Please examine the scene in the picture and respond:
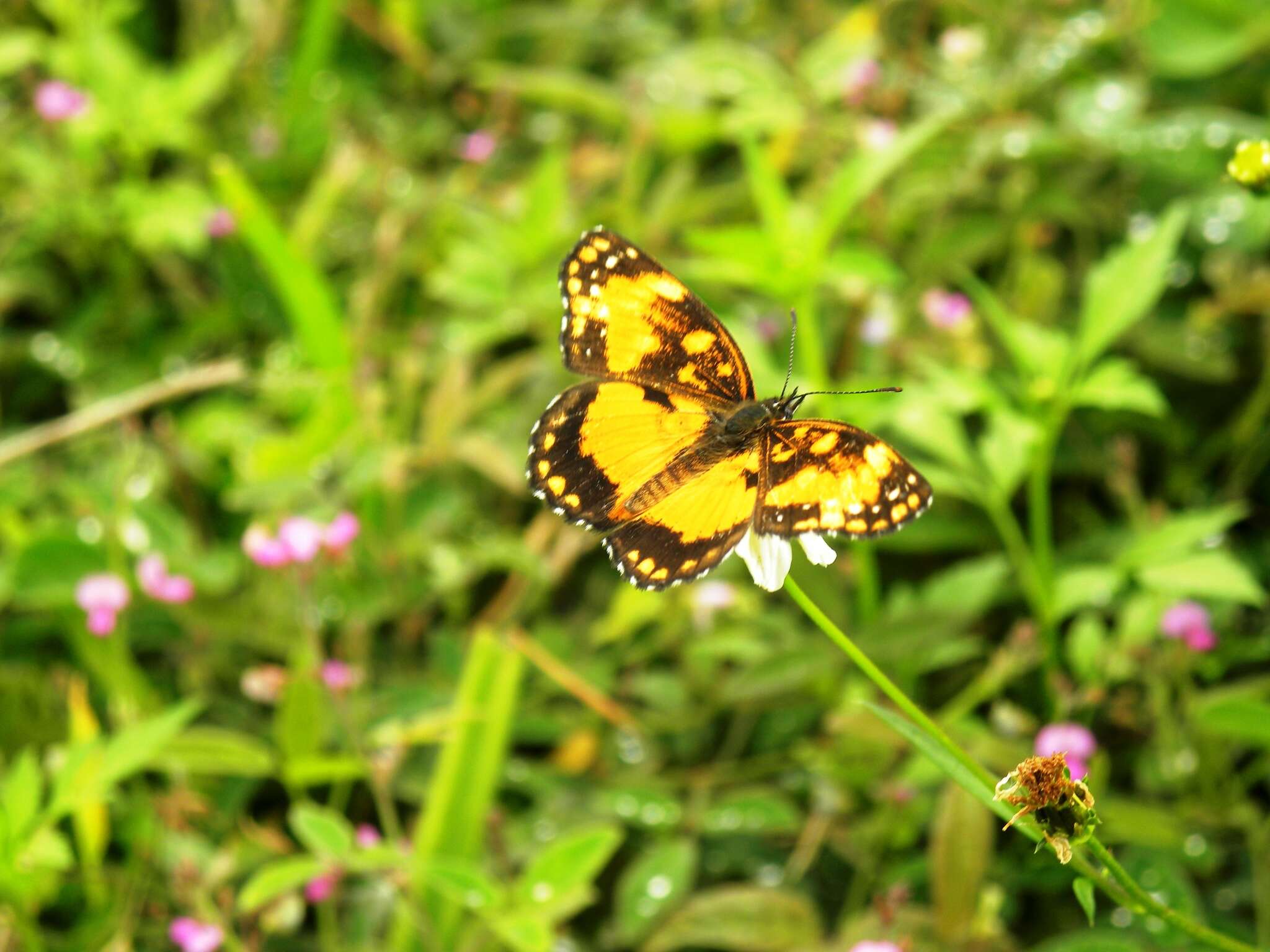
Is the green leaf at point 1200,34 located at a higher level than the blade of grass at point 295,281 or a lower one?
higher

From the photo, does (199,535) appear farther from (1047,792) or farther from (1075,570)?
(1047,792)

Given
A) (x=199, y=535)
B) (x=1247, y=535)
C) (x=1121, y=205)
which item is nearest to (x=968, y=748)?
(x=1247, y=535)

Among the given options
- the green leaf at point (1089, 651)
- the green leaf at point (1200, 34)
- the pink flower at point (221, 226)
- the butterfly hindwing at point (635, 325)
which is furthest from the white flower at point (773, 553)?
the pink flower at point (221, 226)

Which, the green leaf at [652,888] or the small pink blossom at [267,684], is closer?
the green leaf at [652,888]

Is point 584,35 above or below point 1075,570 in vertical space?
above

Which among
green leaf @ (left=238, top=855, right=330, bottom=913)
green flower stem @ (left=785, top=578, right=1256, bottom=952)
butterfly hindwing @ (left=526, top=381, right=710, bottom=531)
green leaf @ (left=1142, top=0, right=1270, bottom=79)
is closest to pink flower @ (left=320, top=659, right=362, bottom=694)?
green leaf @ (left=238, top=855, right=330, bottom=913)

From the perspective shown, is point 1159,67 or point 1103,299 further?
point 1159,67

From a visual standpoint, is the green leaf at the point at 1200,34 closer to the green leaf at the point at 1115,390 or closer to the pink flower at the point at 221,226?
the green leaf at the point at 1115,390
